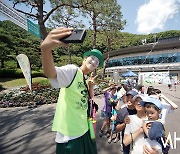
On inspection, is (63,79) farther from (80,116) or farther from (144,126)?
(144,126)

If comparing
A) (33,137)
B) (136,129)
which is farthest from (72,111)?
(33,137)

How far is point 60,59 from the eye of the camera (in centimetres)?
3572

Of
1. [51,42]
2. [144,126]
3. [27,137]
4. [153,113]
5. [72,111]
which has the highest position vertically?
[51,42]

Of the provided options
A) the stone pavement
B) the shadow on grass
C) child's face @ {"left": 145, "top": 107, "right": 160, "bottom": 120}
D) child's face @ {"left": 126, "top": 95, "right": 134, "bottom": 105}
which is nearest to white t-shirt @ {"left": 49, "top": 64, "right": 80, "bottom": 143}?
child's face @ {"left": 145, "top": 107, "right": 160, "bottom": 120}

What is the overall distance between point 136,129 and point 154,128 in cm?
41

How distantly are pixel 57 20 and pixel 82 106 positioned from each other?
69.1ft

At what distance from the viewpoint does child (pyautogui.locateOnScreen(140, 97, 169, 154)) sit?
6.01 ft

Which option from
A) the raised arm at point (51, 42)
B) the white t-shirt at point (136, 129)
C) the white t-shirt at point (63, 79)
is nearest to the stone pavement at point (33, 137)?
the white t-shirt at point (136, 129)

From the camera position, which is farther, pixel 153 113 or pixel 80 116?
pixel 153 113

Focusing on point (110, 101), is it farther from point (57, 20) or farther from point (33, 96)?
point (57, 20)

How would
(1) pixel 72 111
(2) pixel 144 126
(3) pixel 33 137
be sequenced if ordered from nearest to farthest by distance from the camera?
(1) pixel 72 111 → (2) pixel 144 126 → (3) pixel 33 137

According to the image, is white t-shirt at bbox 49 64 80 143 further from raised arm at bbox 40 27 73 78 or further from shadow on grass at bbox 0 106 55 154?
shadow on grass at bbox 0 106 55 154

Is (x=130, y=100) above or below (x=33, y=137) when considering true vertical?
above

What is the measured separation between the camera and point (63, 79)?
1.65 m
